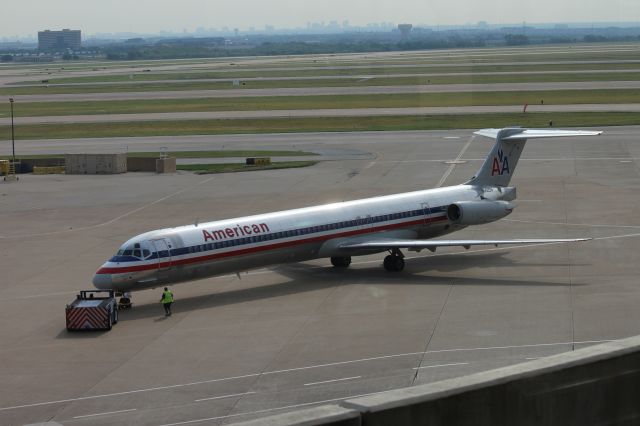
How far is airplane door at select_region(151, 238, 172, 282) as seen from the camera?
36.2 metres

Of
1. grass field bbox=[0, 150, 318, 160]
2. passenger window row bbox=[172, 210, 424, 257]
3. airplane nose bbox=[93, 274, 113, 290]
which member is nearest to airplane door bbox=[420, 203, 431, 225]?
passenger window row bbox=[172, 210, 424, 257]

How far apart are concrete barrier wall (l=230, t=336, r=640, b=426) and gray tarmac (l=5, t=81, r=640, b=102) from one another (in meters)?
134

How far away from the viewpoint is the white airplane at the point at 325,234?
119 ft

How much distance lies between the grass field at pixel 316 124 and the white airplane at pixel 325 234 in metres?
52.2

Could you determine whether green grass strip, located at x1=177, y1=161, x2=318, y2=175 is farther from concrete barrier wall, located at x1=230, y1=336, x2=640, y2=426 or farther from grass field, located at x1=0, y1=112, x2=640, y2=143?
concrete barrier wall, located at x1=230, y1=336, x2=640, y2=426

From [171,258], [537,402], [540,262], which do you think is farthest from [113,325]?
[537,402]

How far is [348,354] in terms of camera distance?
2981 cm

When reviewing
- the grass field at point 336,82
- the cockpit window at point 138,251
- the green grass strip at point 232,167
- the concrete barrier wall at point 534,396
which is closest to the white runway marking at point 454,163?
the green grass strip at point 232,167

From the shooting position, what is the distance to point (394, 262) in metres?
A: 42.6

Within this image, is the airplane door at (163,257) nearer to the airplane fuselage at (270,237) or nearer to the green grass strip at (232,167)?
the airplane fuselage at (270,237)

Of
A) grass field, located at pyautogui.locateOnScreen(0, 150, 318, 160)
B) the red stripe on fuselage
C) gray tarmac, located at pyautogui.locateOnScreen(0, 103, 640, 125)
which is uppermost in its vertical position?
gray tarmac, located at pyautogui.locateOnScreen(0, 103, 640, 125)

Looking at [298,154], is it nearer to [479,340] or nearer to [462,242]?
[462,242]

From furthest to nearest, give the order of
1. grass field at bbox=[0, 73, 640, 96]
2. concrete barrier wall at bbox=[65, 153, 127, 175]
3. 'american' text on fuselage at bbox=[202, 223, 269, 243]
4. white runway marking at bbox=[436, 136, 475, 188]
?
grass field at bbox=[0, 73, 640, 96] → concrete barrier wall at bbox=[65, 153, 127, 175] → white runway marking at bbox=[436, 136, 475, 188] → 'american' text on fuselage at bbox=[202, 223, 269, 243]

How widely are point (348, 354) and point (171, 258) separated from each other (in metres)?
9.52
